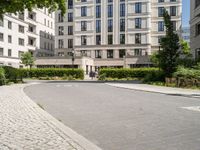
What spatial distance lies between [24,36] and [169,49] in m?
47.1

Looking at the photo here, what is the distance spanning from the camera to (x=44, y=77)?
2104 inches

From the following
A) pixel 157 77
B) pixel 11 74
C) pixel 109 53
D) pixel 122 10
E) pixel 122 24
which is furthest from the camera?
pixel 122 24

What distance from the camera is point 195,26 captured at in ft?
135

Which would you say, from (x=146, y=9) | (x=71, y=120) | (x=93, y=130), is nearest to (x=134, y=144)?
(x=93, y=130)

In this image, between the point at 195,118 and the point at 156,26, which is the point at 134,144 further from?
the point at 156,26

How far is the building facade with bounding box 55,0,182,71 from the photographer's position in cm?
7306

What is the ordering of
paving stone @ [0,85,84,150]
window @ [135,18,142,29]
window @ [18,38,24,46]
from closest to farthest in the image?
paving stone @ [0,85,84,150]
window @ [18,38,24,46]
window @ [135,18,142,29]

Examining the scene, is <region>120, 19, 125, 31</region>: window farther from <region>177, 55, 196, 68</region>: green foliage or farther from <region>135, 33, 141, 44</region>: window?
<region>177, 55, 196, 68</region>: green foliage

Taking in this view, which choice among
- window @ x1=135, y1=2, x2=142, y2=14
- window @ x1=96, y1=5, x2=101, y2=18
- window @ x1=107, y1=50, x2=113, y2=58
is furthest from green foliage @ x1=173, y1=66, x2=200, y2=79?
window @ x1=96, y1=5, x2=101, y2=18

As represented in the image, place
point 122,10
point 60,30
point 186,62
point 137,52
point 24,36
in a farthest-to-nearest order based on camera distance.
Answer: point 60,30 → point 122,10 → point 24,36 → point 137,52 → point 186,62

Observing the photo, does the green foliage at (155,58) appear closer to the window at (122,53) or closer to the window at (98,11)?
the window at (122,53)

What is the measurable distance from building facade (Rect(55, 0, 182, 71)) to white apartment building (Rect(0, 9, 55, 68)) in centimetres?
919

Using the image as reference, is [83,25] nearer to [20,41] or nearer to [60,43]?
[60,43]

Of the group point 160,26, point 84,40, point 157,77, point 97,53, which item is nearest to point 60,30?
point 84,40
